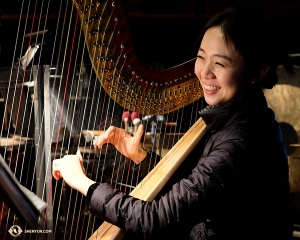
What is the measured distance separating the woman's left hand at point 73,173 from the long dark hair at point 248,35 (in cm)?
81

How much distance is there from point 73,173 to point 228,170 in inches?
24.0

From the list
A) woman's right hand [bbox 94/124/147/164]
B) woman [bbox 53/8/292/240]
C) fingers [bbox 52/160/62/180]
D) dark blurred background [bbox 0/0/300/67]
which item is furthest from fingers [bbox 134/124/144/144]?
dark blurred background [bbox 0/0/300/67]

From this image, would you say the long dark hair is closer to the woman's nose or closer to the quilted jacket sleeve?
the woman's nose

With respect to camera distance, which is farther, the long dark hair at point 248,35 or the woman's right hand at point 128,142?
the woman's right hand at point 128,142

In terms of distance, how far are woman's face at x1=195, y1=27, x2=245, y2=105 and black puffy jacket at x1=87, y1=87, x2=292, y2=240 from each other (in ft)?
0.18

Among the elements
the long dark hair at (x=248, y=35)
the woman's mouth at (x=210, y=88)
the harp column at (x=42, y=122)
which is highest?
the long dark hair at (x=248, y=35)

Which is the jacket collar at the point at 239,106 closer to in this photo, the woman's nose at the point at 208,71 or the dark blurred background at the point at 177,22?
the woman's nose at the point at 208,71

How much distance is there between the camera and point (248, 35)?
1.34 metres

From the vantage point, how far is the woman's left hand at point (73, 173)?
1.27m

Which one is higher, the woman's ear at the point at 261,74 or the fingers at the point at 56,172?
the woman's ear at the point at 261,74

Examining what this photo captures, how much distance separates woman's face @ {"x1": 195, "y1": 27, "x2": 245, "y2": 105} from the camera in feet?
4.48

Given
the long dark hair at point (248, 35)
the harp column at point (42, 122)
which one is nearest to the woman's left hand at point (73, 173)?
the long dark hair at point (248, 35)

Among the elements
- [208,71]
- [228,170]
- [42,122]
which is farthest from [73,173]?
[42,122]

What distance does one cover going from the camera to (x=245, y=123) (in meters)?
1.31
